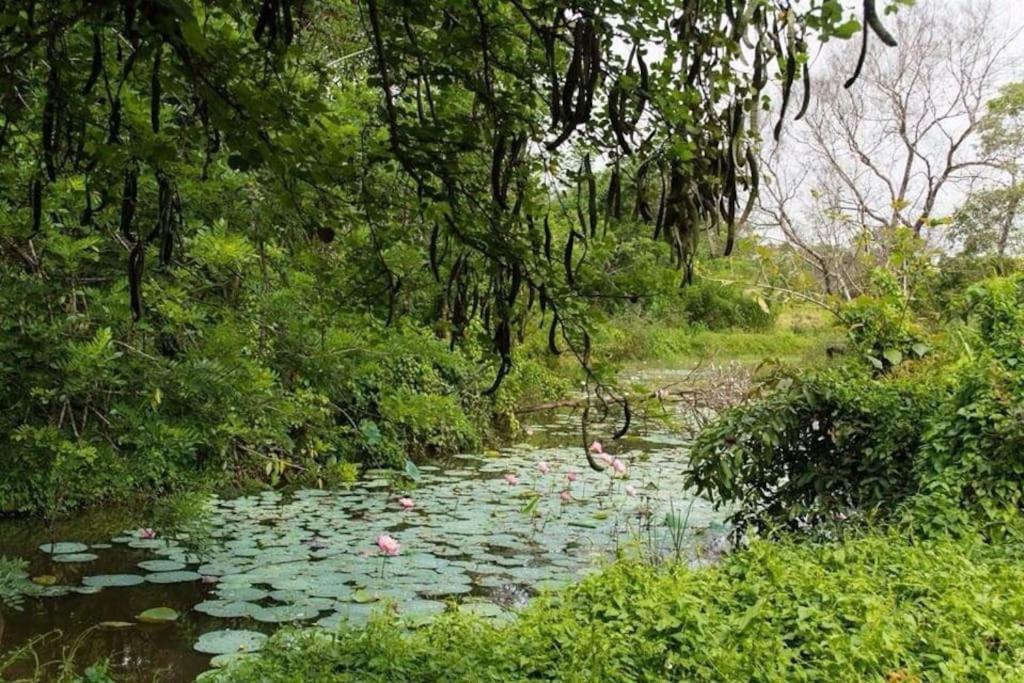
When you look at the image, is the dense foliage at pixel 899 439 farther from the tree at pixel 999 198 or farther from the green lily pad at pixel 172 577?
the tree at pixel 999 198

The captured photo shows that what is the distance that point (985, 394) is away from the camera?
368 cm

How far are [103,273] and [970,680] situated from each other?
Result: 3190 mm

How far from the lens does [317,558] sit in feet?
15.3

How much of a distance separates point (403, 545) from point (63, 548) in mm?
1681

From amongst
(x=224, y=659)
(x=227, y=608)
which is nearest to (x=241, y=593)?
(x=227, y=608)

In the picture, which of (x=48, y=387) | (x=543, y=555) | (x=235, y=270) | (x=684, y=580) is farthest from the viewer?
(x=543, y=555)

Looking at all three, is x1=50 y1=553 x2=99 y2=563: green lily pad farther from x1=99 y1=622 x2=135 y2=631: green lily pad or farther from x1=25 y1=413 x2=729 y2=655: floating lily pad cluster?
x1=99 y1=622 x2=135 y2=631: green lily pad

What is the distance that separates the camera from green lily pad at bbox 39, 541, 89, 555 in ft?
15.1

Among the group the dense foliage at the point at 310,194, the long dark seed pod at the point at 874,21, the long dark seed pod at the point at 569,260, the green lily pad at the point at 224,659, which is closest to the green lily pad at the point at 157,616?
the green lily pad at the point at 224,659

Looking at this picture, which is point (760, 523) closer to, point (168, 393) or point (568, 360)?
point (168, 393)

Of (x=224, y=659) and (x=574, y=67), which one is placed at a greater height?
(x=574, y=67)

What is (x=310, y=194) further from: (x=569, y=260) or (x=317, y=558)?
(x=317, y=558)

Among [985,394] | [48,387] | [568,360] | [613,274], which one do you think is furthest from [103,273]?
[568,360]

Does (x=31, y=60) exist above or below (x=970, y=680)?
above
